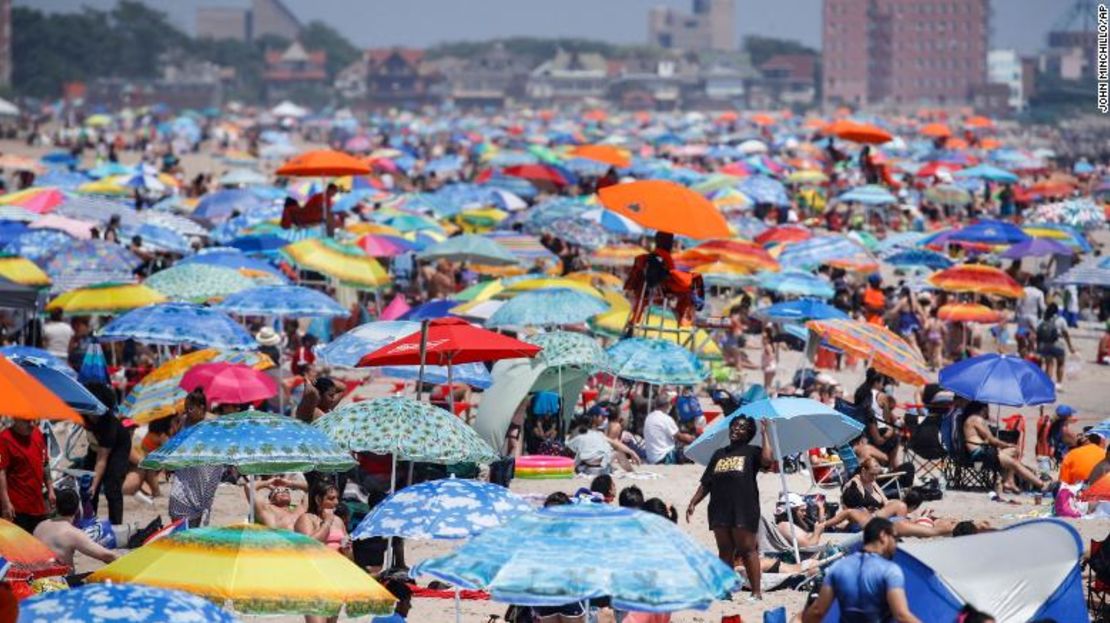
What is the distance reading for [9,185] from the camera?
36.2 m

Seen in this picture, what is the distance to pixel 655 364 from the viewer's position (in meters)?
12.8

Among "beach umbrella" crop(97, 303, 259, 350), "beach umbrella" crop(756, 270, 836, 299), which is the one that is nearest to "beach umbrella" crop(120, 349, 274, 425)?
"beach umbrella" crop(97, 303, 259, 350)

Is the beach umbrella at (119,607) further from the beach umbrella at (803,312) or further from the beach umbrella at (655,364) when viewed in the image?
the beach umbrella at (803,312)

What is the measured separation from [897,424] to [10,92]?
9850cm

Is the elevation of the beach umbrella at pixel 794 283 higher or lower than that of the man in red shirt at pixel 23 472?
lower

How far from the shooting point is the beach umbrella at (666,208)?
1422 cm

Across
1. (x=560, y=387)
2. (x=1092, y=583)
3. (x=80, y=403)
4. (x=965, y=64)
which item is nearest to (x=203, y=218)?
(x=560, y=387)

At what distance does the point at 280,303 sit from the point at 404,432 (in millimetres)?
5472

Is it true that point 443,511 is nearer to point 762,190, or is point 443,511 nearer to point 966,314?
point 966,314

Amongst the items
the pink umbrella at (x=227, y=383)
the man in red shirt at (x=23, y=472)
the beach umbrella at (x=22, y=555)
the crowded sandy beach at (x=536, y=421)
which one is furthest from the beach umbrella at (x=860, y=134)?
the beach umbrella at (x=22, y=555)

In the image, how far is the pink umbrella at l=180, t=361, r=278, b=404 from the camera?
1180 cm

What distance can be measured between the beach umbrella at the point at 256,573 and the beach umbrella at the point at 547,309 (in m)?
7.42

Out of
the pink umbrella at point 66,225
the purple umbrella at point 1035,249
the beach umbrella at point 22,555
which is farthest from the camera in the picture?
the purple umbrella at point 1035,249

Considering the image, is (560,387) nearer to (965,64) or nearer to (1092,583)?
(1092,583)
